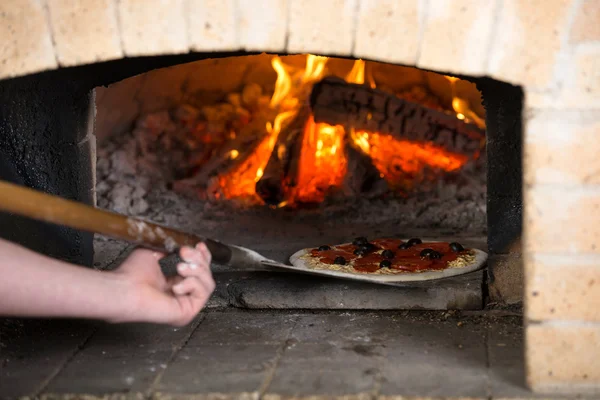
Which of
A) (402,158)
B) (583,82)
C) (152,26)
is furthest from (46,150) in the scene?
(583,82)

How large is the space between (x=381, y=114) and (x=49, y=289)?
8.05 ft

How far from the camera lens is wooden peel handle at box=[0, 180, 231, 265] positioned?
189 centimetres

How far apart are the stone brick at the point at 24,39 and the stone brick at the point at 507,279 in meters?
1.75

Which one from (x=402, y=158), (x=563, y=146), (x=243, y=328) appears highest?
(x=563, y=146)

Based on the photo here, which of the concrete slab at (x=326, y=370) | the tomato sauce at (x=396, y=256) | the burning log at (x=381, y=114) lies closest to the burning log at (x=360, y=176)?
the burning log at (x=381, y=114)

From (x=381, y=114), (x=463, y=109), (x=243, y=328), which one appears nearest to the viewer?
(x=243, y=328)

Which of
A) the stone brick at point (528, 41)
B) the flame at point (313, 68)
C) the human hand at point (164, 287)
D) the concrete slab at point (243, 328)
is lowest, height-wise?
the concrete slab at point (243, 328)

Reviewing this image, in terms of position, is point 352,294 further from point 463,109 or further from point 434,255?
point 463,109

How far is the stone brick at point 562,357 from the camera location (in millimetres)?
2201

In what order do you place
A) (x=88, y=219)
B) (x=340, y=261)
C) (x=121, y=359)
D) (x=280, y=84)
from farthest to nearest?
(x=280, y=84) < (x=340, y=261) < (x=121, y=359) < (x=88, y=219)

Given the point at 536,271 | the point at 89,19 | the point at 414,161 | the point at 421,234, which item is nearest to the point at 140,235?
the point at 89,19

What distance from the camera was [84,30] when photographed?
7.05ft

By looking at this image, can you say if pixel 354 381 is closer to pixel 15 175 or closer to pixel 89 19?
pixel 89 19

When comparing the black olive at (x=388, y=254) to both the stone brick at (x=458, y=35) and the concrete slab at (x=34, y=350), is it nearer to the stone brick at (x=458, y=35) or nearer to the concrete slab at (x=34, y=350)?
the concrete slab at (x=34, y=350)
